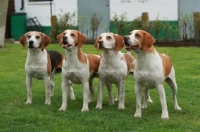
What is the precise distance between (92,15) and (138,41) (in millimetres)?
18771

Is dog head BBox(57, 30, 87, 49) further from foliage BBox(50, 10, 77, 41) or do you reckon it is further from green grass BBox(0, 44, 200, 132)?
foliage BBox(50, 10, 77, 41)

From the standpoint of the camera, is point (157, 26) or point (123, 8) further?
point (123, 8)

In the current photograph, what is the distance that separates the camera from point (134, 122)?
8359 mm

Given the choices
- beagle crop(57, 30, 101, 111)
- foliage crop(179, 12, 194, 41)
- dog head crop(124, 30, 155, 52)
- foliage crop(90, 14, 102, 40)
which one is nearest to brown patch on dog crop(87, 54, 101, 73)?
beagle crop(57, 30, 101, 111)

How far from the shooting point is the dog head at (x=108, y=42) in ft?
30.5

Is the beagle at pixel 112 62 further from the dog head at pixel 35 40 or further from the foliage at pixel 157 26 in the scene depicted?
the foliage at pixel 157 26

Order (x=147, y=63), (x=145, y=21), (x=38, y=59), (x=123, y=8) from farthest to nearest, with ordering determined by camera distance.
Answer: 1. (x=123, y=8)
2. (x=145, y=21)
3. (x=38, y=59)
4. (x=147, y=63)

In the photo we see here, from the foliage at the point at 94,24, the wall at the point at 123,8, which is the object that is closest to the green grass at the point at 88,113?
the wall at the point at 123,8

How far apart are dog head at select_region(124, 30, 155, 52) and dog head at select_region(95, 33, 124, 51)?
977mm

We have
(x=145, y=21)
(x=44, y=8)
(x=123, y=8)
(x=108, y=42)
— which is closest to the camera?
(x=108, y=42)

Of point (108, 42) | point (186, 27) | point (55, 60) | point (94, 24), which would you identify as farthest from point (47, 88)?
point (94, 24)

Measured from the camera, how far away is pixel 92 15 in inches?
1062

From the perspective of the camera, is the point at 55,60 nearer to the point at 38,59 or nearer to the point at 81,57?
the point at 38,59

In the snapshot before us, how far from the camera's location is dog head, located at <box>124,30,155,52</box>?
8.37 m
